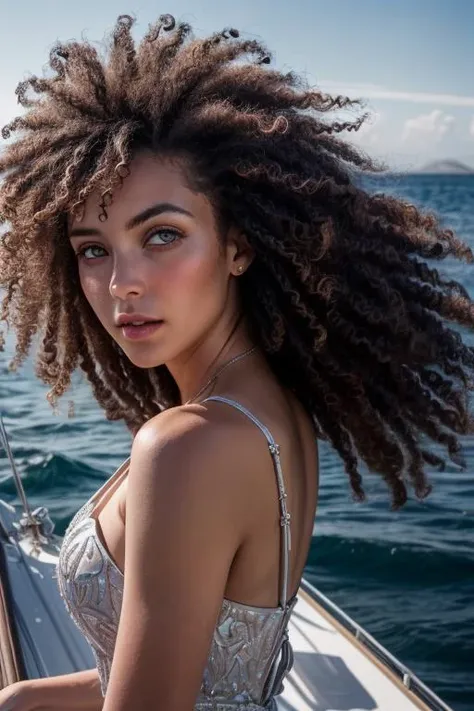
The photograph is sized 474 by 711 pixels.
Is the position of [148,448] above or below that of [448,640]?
above

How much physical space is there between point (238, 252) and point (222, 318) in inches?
→ 4.3

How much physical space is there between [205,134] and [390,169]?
410 mm

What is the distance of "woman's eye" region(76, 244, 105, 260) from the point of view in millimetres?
1494

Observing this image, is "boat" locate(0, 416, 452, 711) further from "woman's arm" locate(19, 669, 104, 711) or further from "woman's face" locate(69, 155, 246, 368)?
"woman's face" locate(69, 155, 246, 368)

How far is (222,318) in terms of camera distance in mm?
1521

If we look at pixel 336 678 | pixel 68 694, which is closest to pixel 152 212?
pixel 68 694

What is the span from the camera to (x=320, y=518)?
489cm

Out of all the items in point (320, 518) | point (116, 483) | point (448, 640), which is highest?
point (116, 483)

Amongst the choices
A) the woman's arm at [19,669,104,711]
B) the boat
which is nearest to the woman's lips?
the woman's arm at [19,669,104,711]

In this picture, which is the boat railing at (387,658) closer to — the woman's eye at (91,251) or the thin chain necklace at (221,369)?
the thin chain necklace at (221,369)

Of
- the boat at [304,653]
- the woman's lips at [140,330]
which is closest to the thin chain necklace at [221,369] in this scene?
the woman's lips at [140,330]

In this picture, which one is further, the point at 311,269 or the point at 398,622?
the point at 398,622

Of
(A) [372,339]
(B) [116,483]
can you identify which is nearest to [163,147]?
(A) [372,339]

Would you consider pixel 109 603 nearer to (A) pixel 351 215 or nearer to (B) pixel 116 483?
(B) pixel 116 483
